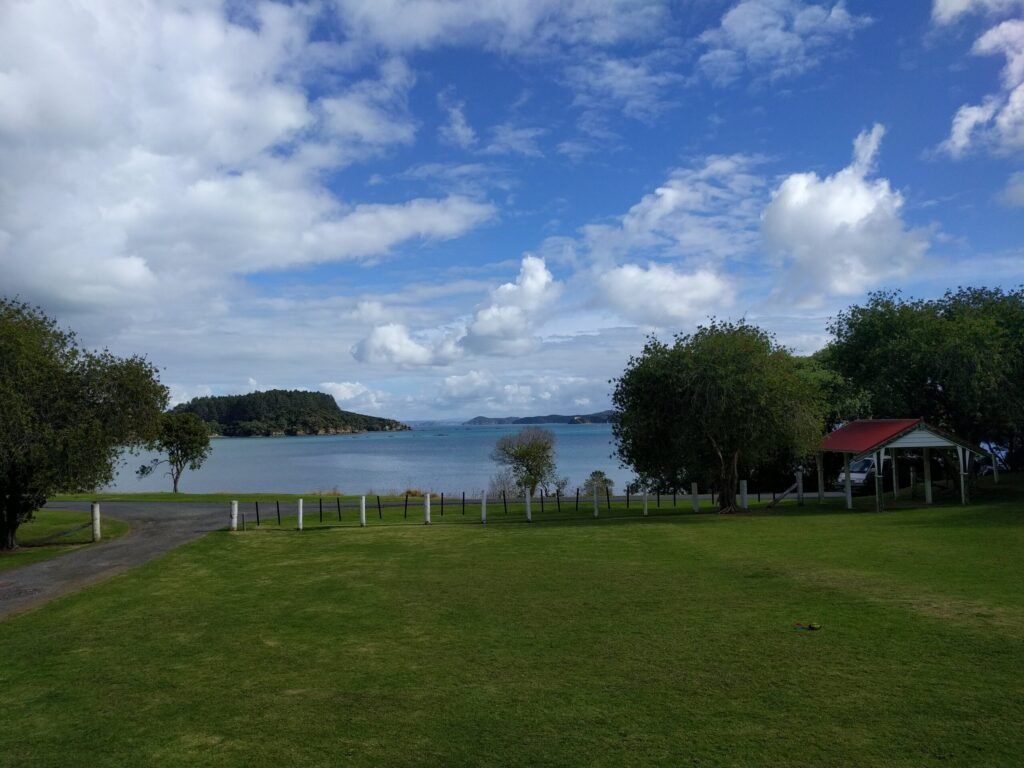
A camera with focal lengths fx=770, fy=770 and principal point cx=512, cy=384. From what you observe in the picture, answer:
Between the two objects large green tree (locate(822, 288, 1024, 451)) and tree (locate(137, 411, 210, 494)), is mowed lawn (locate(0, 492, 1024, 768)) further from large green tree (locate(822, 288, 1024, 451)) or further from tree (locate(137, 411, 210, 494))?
tree (locate(137, 411, 210, 494))

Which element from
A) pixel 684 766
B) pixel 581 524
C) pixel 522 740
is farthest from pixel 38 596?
pixel 581 524

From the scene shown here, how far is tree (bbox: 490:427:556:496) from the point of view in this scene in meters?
42.6

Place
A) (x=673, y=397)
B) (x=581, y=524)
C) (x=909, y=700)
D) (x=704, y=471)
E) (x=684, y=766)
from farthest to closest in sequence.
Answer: (x=704, y=471) < (x=673, y=397) < (x=581, y=524) < (x=909, y=700) < (x=684, y=766)

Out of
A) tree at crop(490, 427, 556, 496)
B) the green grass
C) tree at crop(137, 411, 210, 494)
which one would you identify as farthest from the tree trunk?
tree at crop(137, 411, 210, 494)

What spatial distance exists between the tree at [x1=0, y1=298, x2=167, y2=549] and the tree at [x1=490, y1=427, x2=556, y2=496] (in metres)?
22.9

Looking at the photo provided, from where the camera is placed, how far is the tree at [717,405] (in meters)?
26.1

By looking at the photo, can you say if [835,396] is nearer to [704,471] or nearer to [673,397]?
[704,471]

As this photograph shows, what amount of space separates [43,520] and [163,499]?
31.7 feet

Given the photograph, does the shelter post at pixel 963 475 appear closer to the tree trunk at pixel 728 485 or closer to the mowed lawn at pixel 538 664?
the tree trunk at pixel 728 485

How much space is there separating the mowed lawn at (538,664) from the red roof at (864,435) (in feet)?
36.5

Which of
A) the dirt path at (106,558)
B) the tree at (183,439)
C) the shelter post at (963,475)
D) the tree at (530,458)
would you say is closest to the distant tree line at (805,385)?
the shelter post at (963,475)

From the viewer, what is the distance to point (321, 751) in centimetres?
621

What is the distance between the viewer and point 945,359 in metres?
29.6

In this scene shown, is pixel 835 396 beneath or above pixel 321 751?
above
